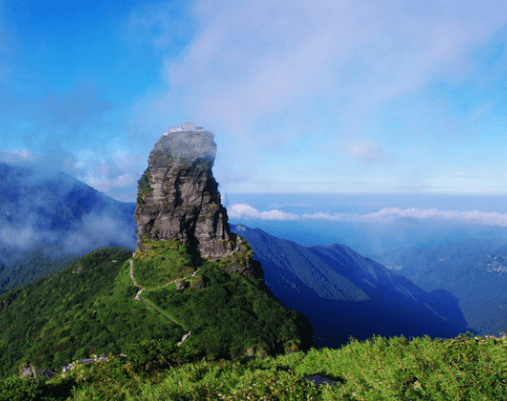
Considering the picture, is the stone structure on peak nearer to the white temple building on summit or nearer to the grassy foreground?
the white temple building on summit

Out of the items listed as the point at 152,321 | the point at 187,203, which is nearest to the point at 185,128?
the point at 187,203

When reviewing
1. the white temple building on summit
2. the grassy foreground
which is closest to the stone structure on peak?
the white temple building on summit

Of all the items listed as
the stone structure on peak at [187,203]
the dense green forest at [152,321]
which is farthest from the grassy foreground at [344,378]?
the stone structure on peak at [187,203]

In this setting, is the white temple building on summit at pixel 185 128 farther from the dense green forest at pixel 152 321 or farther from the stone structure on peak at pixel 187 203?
the dense green forest at pixel 152 321

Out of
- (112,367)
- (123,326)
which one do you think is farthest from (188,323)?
(112,367)

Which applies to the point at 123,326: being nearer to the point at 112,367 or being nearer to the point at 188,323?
the point at 188,323
